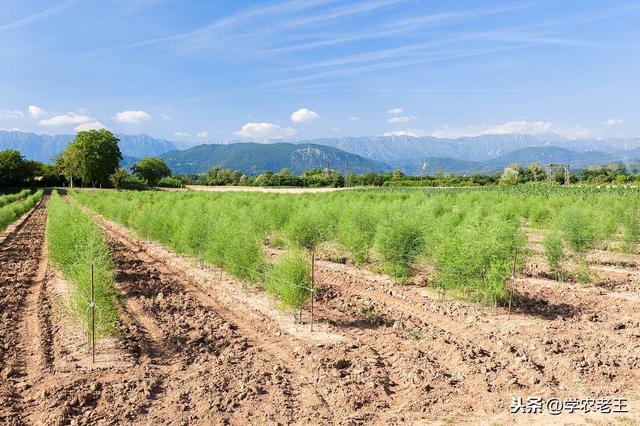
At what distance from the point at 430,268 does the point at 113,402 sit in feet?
31.6

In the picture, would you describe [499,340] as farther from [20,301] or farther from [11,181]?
[11,181]

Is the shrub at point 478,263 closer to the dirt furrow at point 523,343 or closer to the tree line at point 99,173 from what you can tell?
the dirt furrow at point 523,343

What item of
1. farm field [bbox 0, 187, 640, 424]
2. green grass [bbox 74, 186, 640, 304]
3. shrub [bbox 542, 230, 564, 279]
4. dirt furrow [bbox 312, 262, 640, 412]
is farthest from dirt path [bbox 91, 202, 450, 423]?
shrub [bbox 542, 230, 564, 279]

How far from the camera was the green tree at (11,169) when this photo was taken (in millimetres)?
69125

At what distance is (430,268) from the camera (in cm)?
1316

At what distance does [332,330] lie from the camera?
9.02m

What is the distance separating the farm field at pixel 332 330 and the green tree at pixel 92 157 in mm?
65892

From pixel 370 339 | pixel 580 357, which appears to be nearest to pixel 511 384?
pixel 580 357

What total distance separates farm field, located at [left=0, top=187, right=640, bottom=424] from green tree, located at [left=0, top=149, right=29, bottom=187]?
6608cm

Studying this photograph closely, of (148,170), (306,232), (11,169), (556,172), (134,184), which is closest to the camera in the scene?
(306,232)

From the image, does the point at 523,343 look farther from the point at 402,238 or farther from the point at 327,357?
the point at 402,238

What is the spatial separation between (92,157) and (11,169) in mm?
12101

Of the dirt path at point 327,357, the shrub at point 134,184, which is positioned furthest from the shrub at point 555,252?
the shrub at point 134,184

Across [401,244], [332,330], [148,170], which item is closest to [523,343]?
[332,330]
